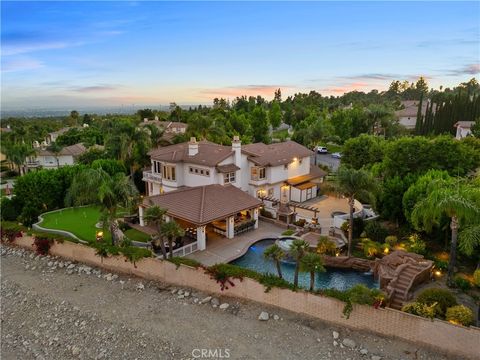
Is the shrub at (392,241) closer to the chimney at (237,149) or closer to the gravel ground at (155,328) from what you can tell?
the gravel ground at (155,328)

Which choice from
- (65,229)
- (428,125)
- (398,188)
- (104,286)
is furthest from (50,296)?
(428,125)

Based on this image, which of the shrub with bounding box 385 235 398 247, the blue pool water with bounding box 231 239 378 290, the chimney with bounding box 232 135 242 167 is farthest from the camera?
the chimney with bounding box 232 135 242 167

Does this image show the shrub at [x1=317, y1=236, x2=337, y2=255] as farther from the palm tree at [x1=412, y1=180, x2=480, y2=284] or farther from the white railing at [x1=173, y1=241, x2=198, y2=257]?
the white railing at [x1=173, y1=241, x2=198, y2=257]

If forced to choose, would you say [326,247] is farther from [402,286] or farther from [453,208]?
[453,208]

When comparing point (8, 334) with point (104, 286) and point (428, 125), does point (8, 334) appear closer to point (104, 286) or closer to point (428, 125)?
point (104, 286)

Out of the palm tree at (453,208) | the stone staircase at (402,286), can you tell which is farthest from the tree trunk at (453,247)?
the stone staircase at (402,286)

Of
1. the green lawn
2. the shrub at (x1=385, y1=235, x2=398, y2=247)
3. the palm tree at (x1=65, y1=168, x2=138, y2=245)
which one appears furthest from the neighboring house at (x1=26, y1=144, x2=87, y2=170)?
the shrub at (x1=385, y1=235, x2=398, y2=247)

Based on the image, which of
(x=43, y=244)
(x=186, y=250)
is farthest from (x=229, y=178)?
(x=43, y=244)
